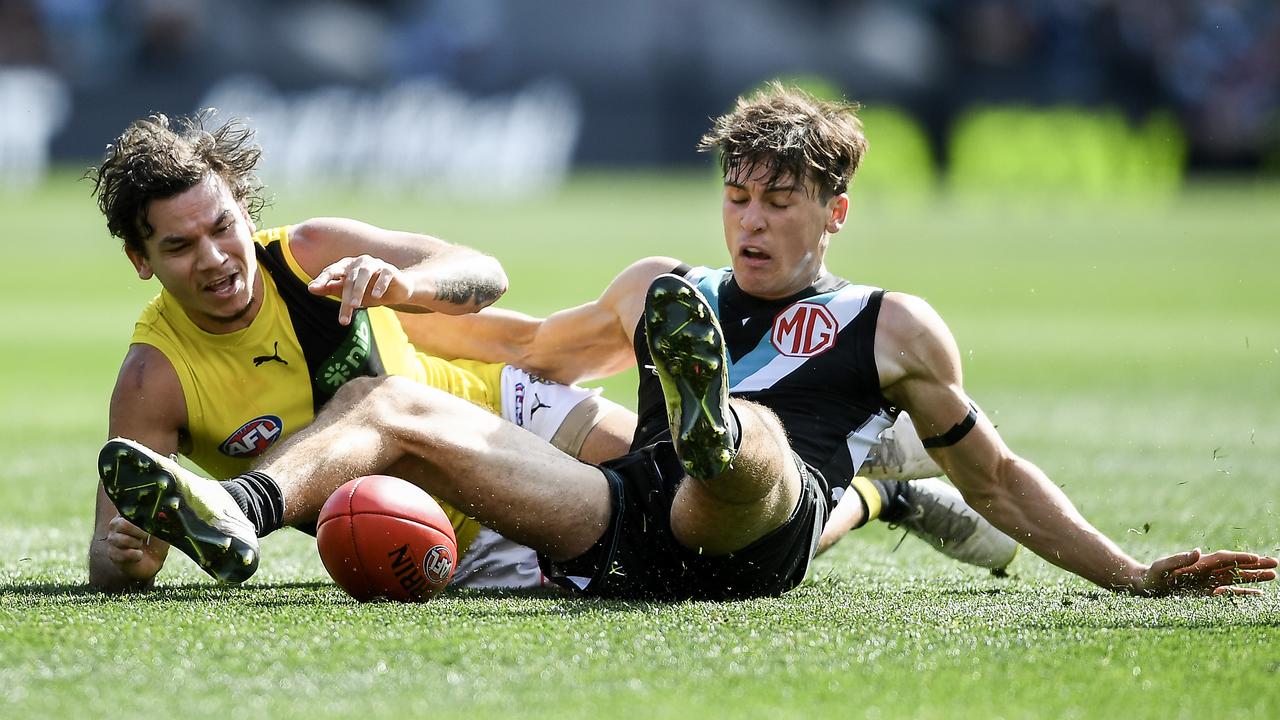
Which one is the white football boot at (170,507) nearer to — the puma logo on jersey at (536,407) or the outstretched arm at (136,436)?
the outstretched arm at (136,436)

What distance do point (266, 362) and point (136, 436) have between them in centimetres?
48

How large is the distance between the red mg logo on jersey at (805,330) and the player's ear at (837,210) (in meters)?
0.35

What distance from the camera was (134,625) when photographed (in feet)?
13.5

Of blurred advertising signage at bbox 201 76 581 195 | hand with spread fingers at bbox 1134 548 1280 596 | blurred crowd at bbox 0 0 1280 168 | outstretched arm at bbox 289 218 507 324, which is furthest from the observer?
blurred crowd at bbox 0 0 1280 168

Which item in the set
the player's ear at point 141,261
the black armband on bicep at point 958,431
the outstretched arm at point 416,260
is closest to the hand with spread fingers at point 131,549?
the player's ear at point 141,261

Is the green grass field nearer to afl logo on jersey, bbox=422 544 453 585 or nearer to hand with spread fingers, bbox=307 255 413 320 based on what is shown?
afl logo on jersey, bbox=422 544 453 585

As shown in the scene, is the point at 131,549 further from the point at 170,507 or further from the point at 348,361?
the point at 348,361

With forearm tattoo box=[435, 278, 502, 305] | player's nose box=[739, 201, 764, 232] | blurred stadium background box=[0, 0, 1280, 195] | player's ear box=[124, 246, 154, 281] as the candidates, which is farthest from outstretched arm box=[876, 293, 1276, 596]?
blurred stadium background box=[0, 0, 1280, 195]

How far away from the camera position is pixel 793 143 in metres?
5.07

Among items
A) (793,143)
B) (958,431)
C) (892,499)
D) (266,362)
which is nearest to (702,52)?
(892,499)

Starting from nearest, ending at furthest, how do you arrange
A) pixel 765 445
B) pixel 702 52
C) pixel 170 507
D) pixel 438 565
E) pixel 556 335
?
pixel 170 507, pixel 765 445, pixel 438 565, pixel 556 335, pixel 702 52

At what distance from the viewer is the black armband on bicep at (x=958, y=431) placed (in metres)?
4.79

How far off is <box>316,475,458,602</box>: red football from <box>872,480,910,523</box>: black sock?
5.58 feet

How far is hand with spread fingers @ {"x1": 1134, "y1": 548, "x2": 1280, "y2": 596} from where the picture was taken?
4.77m
